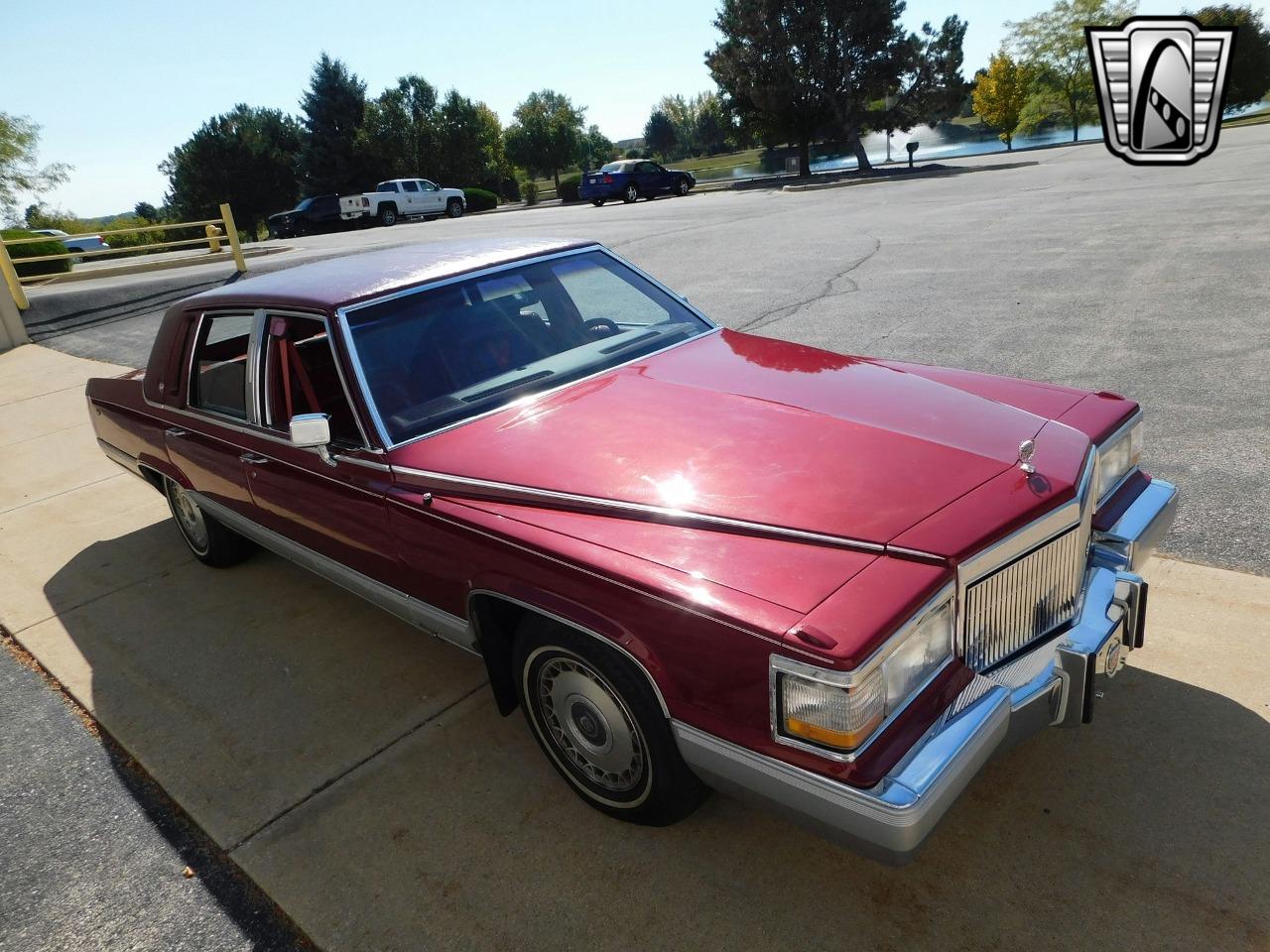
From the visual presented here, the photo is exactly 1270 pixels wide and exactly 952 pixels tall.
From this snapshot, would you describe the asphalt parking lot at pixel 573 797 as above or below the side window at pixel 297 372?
below

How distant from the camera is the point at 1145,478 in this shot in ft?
10.2

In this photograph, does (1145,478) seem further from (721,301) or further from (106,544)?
(721,301)

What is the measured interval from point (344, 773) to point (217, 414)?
72.7 inches

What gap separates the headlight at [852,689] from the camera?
1919mm

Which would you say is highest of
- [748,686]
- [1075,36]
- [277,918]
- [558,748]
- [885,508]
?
[1075,36]

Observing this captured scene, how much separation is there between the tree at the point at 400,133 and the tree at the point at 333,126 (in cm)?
73

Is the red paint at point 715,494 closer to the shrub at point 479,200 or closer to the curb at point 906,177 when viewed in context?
the curb at point 906,177

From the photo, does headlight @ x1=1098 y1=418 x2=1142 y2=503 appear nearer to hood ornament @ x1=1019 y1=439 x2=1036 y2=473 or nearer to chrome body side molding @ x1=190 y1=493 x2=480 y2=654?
hood ornament @ x1=1019 y1=439 x2=1036 y2=473

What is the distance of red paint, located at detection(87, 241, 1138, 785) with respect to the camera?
6.78 feet

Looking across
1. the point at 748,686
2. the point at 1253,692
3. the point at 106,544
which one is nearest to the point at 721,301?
the point at 106,544

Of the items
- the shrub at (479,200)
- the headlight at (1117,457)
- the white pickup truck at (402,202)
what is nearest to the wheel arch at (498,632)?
the headlight at (1117,457)

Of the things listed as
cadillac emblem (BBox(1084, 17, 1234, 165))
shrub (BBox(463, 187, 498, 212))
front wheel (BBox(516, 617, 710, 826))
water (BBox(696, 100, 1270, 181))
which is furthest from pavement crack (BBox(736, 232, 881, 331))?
water (BBox(696, 100, 1270, 181))

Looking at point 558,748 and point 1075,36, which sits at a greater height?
point 1075,36

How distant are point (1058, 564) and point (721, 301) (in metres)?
7.86
